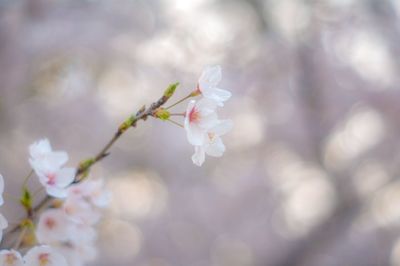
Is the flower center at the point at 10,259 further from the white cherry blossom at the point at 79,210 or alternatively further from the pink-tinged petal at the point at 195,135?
the pink-tinged petal at the point at 195,135

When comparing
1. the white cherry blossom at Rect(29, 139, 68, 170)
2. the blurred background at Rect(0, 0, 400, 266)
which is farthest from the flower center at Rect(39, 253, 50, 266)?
the blurred background at Rect(0, 0, 400, 266)

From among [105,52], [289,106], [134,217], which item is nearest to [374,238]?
[289,106]

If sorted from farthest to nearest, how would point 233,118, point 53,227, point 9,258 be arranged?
point 233,118 < point 53,227 < point 9,258

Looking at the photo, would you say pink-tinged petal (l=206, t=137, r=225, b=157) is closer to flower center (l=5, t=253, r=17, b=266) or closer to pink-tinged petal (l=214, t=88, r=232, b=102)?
pink-tinged petal (l=214, t=88, r=232, b=102)

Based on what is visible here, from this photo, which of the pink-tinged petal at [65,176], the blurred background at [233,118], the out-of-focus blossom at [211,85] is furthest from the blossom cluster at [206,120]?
the blurred background at [233,118]

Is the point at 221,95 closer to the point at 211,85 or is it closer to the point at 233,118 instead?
the point at 211,85

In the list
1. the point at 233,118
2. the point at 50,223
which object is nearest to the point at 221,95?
the point at 50,223
